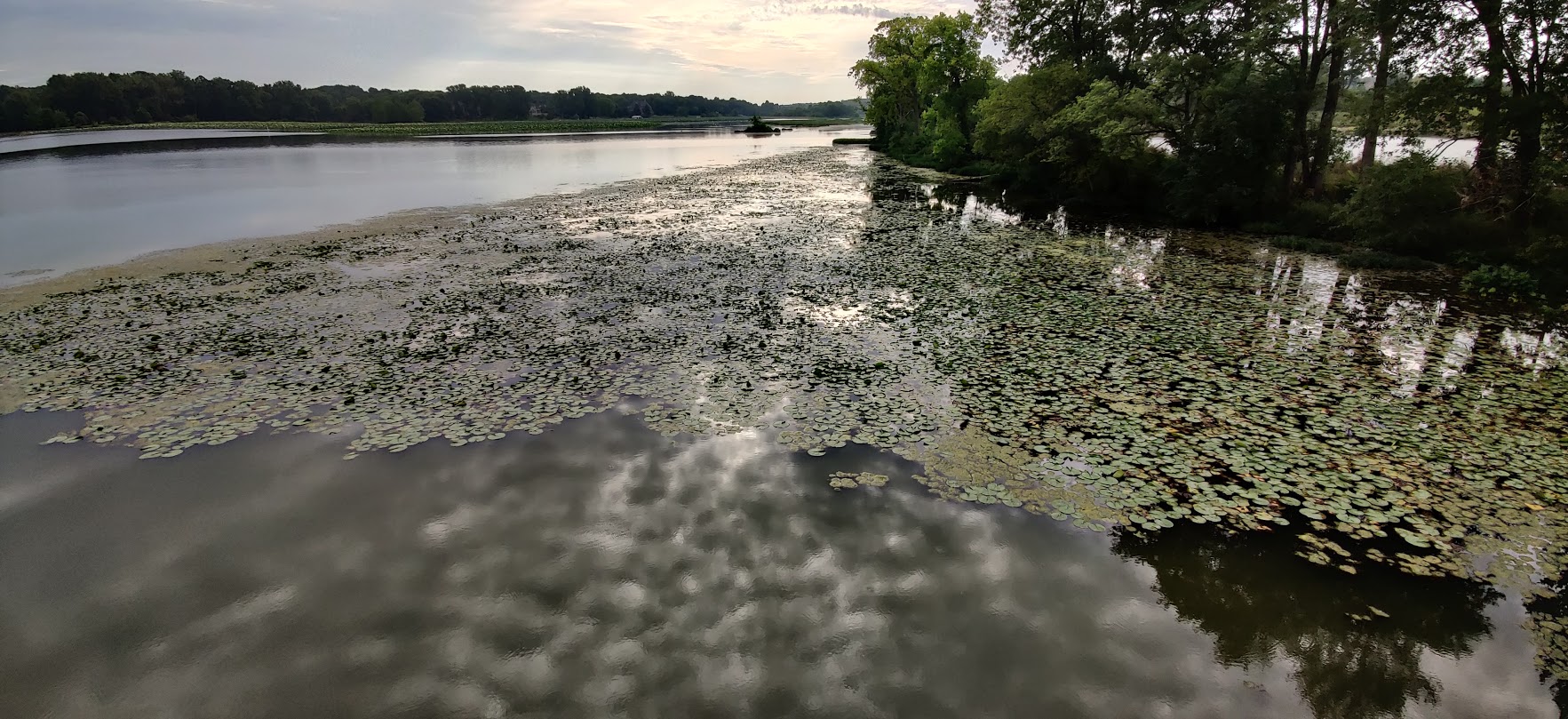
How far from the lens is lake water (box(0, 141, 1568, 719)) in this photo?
4.25 meters

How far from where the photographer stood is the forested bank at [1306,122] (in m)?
12.8

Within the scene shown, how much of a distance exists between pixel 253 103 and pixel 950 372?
471 ft

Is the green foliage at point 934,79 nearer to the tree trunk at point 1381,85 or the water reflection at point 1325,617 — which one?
the tree trunk at point 1381,85

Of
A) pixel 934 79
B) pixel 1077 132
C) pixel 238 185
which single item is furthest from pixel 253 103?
pixel 1077 132

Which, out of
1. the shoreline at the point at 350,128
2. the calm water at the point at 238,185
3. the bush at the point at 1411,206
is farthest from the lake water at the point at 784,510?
the shoreline at the point at 350,128

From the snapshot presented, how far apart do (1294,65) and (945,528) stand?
2040 centimetres

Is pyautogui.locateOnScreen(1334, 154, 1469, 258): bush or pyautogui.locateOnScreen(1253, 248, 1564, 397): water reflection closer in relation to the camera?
pyautogui.locateOnScreen(1253, 248, 1564, 397): water reflection

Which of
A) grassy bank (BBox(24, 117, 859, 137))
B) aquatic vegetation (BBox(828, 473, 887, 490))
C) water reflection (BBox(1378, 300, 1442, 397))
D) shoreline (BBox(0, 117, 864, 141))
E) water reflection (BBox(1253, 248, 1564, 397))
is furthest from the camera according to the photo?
grassy bank (BBox(24, 117, 859, 137))

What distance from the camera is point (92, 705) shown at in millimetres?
4094

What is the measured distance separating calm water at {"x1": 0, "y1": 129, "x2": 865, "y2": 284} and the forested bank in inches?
853

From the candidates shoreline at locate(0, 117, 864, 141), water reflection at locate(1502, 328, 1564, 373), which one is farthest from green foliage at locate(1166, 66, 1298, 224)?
shoreline at locate(0, 117, 864, 141)

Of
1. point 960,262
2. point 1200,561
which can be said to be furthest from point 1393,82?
point 1200,561

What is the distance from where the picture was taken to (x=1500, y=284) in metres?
12.6

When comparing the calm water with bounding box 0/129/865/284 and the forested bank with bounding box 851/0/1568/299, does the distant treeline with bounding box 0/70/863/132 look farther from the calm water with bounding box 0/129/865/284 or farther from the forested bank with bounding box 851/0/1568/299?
the forested bank with bounding box 851/0/1568/299
